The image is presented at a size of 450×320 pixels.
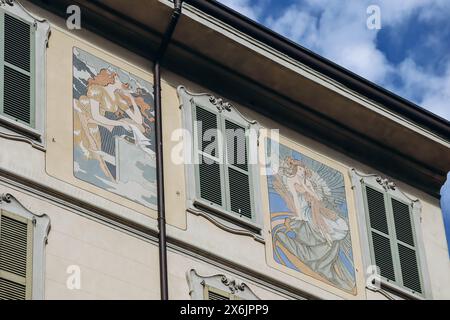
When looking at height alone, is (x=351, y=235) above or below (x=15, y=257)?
above

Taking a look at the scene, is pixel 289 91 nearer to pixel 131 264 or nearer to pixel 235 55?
pixel 235 55

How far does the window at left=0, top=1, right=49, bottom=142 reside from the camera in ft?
60.3

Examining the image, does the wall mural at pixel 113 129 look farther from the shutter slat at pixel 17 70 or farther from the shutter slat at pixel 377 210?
the shutter slat at pixel 377 210

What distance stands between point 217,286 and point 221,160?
2.11 meters

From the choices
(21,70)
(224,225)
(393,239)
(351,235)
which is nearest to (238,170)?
(224,225)

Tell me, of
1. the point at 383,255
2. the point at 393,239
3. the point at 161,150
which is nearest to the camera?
the point at 161,150

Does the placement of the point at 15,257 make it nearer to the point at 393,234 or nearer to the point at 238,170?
the point at 238,170

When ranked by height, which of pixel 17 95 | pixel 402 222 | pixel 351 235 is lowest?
pixel 351 235

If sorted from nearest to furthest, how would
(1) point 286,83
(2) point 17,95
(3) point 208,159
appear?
1. (2) point 17,95
2. (3) point 208,159
3. (1) point 286,83

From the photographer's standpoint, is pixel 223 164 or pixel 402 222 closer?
pixel 223 164

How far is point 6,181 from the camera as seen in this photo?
17672 mm

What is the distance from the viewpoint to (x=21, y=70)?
742 inches

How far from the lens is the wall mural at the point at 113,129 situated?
18812 millimetres
